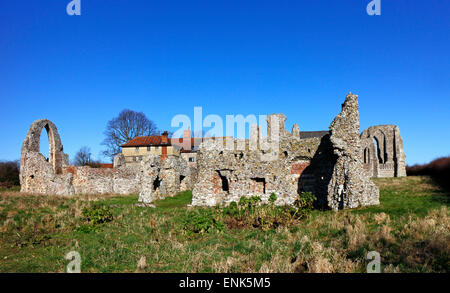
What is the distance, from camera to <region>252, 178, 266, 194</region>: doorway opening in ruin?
18.7 meters

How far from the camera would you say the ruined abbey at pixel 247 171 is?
14992 millimetres

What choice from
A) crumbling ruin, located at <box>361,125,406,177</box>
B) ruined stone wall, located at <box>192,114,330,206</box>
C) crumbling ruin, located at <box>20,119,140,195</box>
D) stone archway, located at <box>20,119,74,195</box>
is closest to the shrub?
ruined stone wall, located at <box>192,114,330,206</box>

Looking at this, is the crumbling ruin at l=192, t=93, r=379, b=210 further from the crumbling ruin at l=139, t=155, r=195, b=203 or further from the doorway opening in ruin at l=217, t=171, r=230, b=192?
the crumbling ruin at l=139, t=155, r=195, b=203

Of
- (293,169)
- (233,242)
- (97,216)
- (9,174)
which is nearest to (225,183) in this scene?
(293,169)

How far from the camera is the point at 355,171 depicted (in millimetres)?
14617

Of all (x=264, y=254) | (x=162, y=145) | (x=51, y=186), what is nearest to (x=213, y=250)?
(x=264, y=254)

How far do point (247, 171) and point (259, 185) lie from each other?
45.8 inches

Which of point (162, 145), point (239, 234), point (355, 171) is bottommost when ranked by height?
point (239, 234)

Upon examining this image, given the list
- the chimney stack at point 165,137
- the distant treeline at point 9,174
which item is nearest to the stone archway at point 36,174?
the distant treeline at point 9,174

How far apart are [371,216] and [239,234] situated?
5544 millimetres

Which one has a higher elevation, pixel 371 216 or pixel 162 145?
pixel 162 145

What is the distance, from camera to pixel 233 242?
10.1 meters
